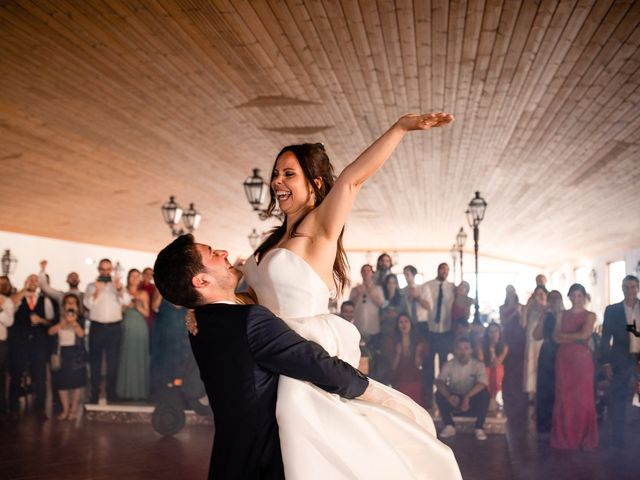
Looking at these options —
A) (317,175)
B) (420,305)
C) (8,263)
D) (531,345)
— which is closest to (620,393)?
(531,345)

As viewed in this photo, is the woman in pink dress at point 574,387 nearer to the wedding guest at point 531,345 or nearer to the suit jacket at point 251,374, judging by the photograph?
the wedding guest at point 531,345

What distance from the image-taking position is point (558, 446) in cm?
725

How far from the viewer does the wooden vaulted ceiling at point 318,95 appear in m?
6.05

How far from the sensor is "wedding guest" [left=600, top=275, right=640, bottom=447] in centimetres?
739

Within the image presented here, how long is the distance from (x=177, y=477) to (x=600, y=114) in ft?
19.7

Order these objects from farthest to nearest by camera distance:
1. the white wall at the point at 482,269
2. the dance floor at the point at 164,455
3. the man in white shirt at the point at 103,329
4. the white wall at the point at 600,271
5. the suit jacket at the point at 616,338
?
the white wall at the point at 482,269, the white wall at the point at 600,271, the man in white shirt at the point at 103,329, the suit jacket at the point at 616,338, the dance floor at the point at 164,455

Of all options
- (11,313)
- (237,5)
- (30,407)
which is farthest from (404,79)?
(30,407)

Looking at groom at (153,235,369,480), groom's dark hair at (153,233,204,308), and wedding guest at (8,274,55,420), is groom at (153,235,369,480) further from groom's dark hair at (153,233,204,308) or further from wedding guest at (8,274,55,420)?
wedding guest at (8,274,55,420)

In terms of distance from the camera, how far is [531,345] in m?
8.00

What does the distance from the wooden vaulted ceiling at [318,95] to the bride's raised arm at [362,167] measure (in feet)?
12.1

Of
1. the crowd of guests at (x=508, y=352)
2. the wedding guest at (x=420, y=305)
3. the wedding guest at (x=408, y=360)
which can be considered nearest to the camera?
the crowd of guests at (x=508, y=352)

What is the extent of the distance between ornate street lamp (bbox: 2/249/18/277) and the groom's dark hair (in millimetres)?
17435

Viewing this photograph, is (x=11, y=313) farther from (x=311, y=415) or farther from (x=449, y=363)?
(x=311, y=415)

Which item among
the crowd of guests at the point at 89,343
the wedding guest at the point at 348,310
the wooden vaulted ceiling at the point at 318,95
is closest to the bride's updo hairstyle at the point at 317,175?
the wooden vaulted ceiling at the point at 318,95
